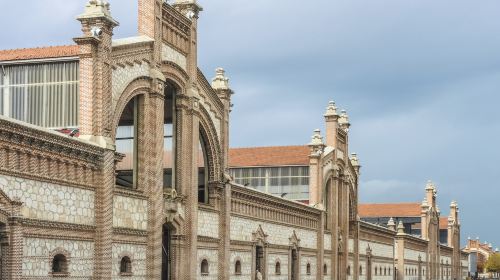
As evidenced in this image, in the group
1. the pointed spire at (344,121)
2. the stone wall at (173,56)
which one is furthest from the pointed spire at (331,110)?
the stone wall at (173,56)

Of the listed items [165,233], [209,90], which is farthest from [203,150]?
[165,233]

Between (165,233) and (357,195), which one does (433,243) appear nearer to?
(357,195)

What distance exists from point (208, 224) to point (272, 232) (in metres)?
8.30

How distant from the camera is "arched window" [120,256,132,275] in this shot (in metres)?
29.7

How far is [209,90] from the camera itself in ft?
123

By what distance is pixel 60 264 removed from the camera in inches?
1018

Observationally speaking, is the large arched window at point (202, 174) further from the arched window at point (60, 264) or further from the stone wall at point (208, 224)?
the arched window at point (60, 264)

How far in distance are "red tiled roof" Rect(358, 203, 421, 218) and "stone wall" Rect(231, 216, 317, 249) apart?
52.2m

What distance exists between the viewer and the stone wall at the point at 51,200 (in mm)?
23552

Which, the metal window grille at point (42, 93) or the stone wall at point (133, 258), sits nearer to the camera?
the metal window grille at point (42, 93)

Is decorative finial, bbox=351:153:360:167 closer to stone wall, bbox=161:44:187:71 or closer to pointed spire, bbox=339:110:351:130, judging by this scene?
pointed spire, bbox=339:110:351:130

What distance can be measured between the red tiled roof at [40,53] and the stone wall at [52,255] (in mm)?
7145

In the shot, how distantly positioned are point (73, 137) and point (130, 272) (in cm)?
639

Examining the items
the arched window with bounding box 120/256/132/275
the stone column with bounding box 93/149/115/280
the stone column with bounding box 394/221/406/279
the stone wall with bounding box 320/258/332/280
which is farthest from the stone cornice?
the stone column with bounding box 394/221/406/279
